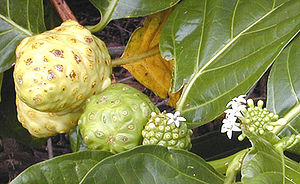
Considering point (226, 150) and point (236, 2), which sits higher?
point (236, 2)

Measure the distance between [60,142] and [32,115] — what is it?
90 cm

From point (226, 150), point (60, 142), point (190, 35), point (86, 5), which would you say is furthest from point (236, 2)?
point (60, 142)

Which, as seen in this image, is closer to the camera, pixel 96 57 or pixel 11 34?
pixel 96 57

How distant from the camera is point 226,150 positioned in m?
1.65

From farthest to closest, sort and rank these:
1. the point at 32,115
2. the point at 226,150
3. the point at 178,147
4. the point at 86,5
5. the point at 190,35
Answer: the point at 86,5, the point at 226,150, the point at 190,35, the point at 32,115, the point at 178,147

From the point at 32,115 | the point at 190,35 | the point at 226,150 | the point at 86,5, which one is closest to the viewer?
the point at 32,115

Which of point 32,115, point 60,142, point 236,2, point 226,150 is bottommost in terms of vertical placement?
point 60,142

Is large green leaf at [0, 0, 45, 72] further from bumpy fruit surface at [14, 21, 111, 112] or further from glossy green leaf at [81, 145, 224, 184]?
glossy green leaf at [81, 145, 224, 184]

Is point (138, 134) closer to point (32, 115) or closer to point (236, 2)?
point (32, 115)

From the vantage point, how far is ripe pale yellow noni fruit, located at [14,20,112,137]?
1.03 m

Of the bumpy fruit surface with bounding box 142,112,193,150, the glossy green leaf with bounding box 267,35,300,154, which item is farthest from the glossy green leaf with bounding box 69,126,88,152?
the glossy green leaf with bounding box 267,35,300,154

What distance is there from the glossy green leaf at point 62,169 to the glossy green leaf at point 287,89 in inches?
18.8

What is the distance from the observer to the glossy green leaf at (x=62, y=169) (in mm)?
1019

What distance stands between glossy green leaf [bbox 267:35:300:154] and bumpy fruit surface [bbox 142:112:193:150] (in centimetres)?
26
